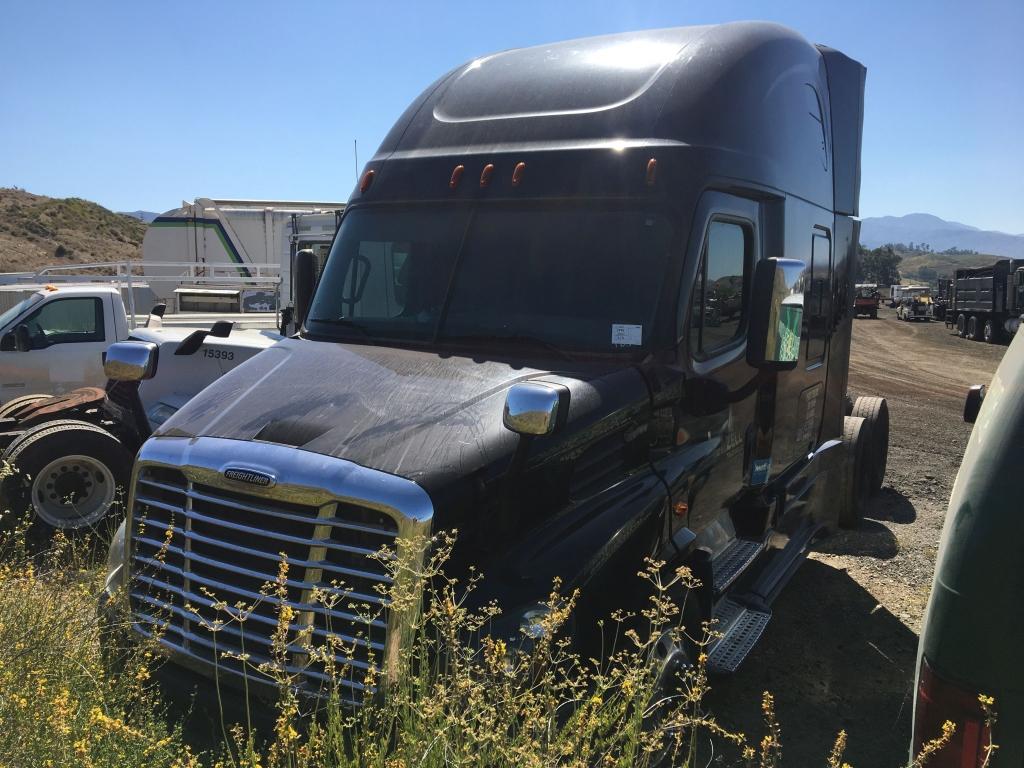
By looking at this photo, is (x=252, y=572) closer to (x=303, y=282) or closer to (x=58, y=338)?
(x=303, y=282)

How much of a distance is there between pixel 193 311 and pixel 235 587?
59.3ft

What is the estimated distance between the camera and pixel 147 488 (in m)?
3.48

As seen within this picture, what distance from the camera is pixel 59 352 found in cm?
983

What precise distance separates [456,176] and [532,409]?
198cm

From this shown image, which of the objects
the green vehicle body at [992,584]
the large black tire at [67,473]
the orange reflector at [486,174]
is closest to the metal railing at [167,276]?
the large black tire at [67,473]

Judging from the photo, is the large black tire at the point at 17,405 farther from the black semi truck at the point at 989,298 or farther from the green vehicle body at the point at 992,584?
the black semi truck at the point at 989,298

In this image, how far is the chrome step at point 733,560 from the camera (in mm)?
4547

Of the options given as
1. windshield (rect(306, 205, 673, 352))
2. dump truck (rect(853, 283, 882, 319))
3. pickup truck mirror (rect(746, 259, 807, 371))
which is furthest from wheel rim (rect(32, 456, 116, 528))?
dump truck (rect(853, 283, 882, 319))

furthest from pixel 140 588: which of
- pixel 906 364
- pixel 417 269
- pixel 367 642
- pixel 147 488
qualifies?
pixel 906 364

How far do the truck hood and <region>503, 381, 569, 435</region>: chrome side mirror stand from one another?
0.25 metres

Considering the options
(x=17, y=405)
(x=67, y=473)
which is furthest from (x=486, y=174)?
(x=17, y=405)

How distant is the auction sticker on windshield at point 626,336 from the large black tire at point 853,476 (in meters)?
4.36

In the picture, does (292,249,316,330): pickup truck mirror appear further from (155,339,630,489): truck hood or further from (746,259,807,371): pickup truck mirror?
(746,259,807,371): pickup truck mirror

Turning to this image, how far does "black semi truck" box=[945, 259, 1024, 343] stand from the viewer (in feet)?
99.4
